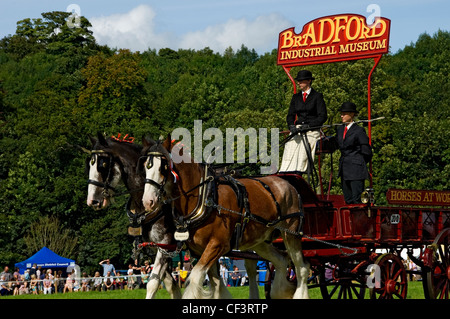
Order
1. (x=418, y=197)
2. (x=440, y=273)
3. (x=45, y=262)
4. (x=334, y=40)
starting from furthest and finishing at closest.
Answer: (x=45, y=262) < (x=334, y=40) < (x=418, y=197) < (x=440, y=273)

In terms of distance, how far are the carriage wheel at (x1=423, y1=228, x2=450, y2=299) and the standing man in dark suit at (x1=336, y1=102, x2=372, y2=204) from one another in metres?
1.56

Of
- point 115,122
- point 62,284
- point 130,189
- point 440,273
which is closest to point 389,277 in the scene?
point 440,273

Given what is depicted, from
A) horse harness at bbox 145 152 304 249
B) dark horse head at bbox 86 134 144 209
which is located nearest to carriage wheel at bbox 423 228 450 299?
horse harness at bbox 145 152 304 249

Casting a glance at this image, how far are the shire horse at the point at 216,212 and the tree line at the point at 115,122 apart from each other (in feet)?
82.9

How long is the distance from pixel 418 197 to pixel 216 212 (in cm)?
417

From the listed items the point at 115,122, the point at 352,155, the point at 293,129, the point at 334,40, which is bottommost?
the point at 352,155

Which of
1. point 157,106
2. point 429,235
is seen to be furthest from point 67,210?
point 429,235

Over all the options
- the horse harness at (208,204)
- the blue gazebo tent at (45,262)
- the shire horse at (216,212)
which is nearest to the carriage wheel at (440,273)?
the shire horse at (216,212)

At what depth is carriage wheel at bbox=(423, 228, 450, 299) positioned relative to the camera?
13141 millimetres

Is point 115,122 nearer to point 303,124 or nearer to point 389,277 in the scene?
point 303,124

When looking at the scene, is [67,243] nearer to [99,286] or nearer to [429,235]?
[99,286]

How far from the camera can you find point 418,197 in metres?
13.7

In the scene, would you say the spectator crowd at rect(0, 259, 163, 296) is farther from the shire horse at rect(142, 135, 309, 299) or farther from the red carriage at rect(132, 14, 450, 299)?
the shire horse at rect(142, 135, 309, 299)

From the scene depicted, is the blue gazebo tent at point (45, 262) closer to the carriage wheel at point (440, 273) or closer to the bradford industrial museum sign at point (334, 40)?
the bradford industrial museum sign at point (334, 40)
